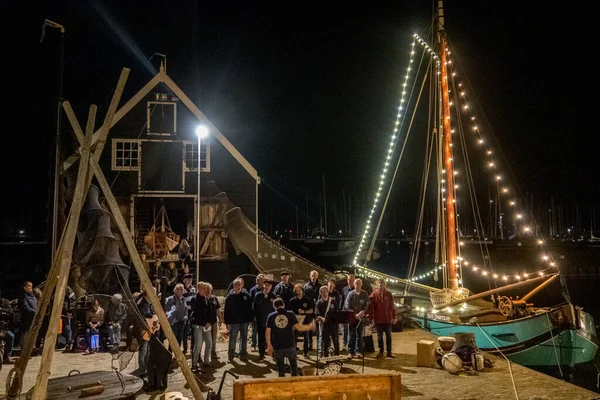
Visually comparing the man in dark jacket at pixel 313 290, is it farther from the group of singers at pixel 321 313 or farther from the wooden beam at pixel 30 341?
the wooden beam at pixel 30 341

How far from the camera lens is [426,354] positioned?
31.6ft

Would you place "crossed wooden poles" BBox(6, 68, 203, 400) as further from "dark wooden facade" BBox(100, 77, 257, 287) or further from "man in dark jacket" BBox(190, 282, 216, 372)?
"dark wooden facade" BBox(100, 77, 257, 287)

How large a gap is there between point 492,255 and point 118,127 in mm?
56135

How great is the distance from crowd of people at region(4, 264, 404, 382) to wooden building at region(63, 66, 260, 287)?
880cm

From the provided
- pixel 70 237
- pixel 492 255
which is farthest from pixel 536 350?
pixel 492 255

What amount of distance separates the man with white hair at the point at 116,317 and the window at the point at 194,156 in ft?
34.7

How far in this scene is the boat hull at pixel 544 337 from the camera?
1291 centimetres

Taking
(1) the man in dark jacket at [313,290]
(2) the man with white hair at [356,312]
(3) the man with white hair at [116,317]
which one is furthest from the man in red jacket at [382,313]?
(3) the man with white hair at [116,317]

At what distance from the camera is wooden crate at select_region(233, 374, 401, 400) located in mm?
5363

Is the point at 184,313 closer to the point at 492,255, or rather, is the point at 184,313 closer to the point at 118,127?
the point at 118,127

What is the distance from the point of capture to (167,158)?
67.4 feet

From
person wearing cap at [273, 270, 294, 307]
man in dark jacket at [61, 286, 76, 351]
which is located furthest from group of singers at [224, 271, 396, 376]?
man in dark jacket at [61, 286, 76, 351]

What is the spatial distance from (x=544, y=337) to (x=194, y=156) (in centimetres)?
1544

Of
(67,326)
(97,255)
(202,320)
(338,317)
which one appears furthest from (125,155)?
(338,317)
